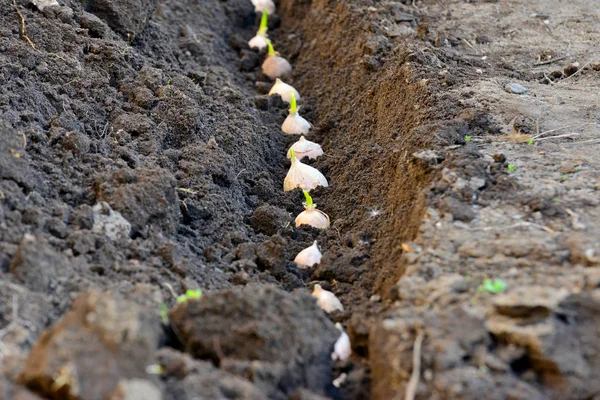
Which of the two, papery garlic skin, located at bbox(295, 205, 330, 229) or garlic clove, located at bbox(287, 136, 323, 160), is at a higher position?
garlic clove, located at bbox(287, 136, 323, 160)

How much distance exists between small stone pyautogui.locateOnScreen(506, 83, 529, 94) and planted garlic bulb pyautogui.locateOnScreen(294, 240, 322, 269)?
1.29m

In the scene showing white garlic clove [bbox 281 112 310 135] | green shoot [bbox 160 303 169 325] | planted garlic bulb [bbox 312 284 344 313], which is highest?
white garlic clove [bbox 281 112 310 135]

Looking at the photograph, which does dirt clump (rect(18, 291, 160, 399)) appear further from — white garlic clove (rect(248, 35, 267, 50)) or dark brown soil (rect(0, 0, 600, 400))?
white garlic clove (rect(248, 35, 267, 50))

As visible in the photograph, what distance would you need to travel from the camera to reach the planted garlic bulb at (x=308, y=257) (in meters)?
2.89

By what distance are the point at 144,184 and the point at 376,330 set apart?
1114mm

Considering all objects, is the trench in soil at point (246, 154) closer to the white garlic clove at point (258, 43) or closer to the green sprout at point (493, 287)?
the white garlic clove at point (258, 43)

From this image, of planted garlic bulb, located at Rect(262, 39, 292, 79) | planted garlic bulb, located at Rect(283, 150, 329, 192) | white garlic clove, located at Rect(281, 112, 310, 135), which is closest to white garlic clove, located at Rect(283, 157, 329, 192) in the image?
planted garlic bulb, located at Rect(283, 150, 329, 192)

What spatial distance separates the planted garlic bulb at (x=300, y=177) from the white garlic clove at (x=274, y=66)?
3.99ft

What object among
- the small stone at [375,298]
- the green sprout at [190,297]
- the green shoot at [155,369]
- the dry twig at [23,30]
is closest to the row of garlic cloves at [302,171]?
the small stone at [375,298]

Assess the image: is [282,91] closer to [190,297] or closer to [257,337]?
[190,297]

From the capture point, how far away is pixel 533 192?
2.63 metres

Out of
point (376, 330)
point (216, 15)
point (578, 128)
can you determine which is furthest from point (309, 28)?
point (376, 330)

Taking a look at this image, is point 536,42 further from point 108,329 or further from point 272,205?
point 108,329

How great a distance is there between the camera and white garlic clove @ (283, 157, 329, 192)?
11.3ft
